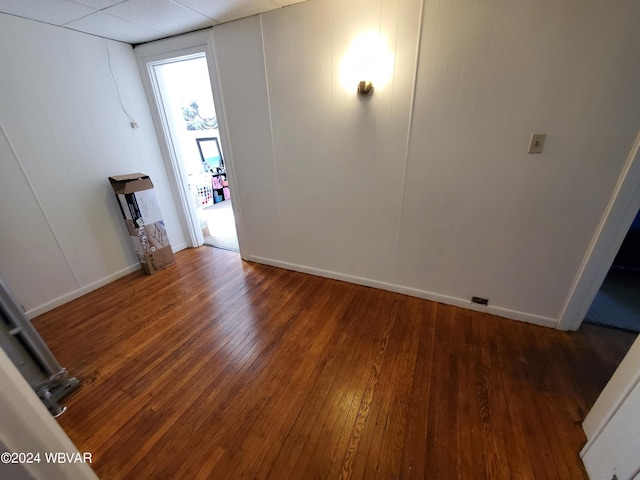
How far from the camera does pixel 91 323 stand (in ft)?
6.73

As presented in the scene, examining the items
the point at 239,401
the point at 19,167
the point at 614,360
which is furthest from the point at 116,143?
the point at 614,360

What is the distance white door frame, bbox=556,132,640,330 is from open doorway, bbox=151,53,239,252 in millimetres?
2945

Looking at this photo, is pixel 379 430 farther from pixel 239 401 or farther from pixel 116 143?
pixel 116 143

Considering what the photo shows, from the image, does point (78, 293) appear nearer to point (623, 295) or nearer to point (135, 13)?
point (135, 13)

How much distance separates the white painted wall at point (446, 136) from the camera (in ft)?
4.56

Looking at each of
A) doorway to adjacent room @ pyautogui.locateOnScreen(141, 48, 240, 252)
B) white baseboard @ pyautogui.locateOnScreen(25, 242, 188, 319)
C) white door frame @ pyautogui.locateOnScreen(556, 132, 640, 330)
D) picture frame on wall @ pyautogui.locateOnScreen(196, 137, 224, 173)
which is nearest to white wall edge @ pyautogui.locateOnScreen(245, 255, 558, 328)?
white door frame @ pyautogui.locateOnScreen(556, 132, 640, 330)

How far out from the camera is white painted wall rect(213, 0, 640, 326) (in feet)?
4.56

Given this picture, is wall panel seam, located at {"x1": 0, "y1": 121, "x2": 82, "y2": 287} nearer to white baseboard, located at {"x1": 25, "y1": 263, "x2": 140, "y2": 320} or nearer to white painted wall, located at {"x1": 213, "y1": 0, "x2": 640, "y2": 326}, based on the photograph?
white baseboard, located at {"x1": 25, "y1": 263, "x2": 140, "y2": 320}

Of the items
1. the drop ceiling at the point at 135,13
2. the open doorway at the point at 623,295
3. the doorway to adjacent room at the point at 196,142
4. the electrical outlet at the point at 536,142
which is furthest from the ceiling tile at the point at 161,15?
the open doorway at the point at 623,295

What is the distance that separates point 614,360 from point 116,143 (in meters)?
4.41

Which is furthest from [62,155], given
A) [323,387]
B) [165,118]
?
[323,387]

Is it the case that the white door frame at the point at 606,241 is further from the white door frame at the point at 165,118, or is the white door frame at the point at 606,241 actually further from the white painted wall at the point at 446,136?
the white door frame at the point at 165,118

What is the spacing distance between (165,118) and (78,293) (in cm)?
200

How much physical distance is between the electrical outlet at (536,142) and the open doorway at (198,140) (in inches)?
98.9
